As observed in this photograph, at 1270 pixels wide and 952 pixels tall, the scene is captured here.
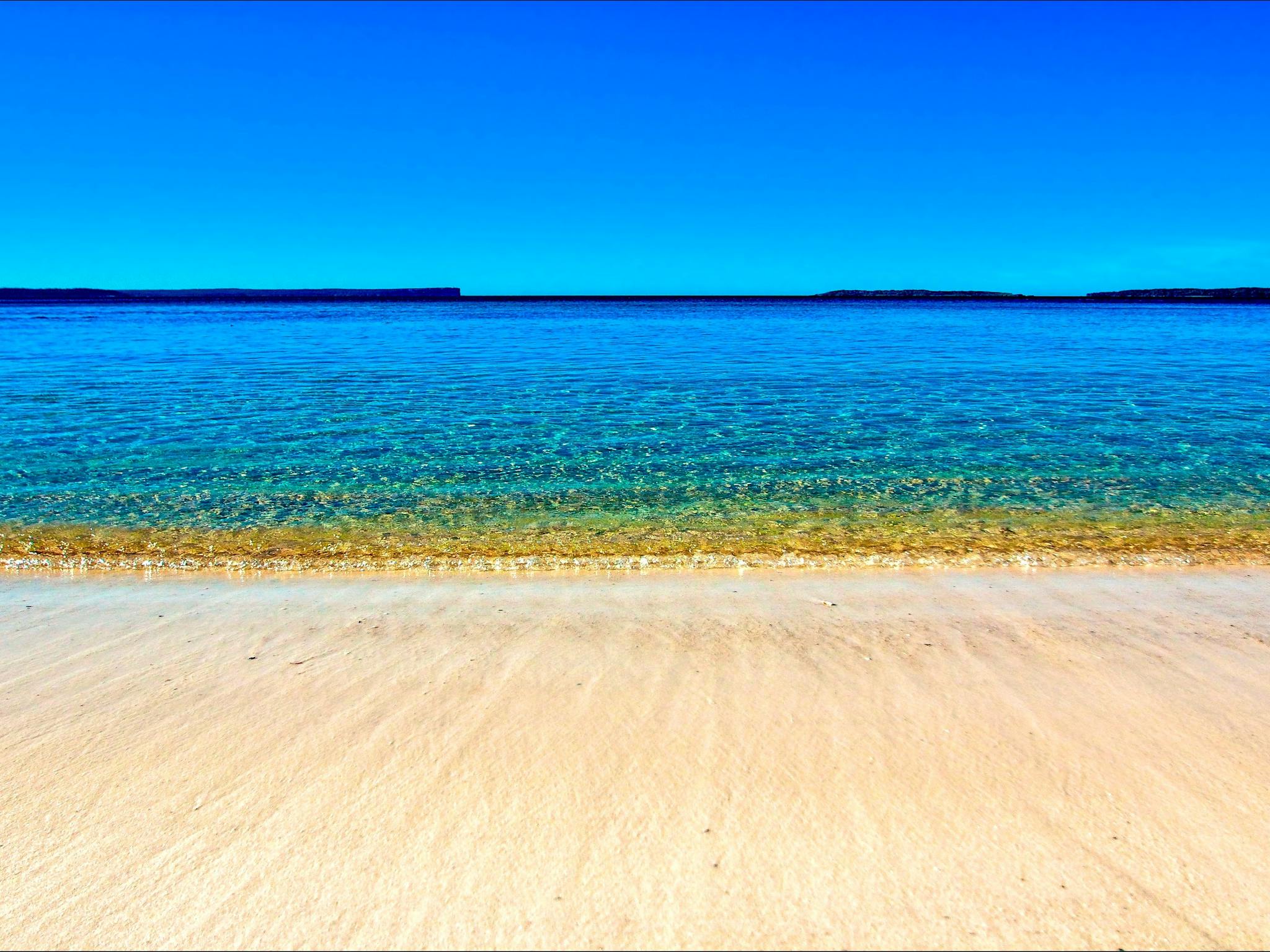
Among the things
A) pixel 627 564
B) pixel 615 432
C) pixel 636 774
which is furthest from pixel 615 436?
pixel 636 774

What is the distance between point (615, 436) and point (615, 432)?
1.50 feet

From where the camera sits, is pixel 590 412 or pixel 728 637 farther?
pixel 590 412

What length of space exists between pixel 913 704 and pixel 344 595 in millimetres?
4815

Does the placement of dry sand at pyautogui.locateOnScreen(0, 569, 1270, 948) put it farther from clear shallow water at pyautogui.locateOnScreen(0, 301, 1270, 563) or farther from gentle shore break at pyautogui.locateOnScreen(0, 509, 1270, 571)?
clear shallow water at pyautogui.locateOnScreen(0, 301, 1270, 563)

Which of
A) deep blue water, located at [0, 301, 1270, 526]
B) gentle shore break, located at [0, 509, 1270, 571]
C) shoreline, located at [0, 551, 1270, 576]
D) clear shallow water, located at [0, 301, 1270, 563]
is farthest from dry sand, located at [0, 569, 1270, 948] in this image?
deep blue water, located at [0, 301, 1270, 526]

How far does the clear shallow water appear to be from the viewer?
9609mm

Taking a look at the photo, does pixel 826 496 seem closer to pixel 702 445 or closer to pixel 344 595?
pixel 702 445

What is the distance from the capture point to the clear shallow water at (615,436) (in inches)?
378

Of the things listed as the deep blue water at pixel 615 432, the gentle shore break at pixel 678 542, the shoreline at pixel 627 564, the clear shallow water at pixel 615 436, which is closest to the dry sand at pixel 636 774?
the shoreline at pixel 627 564

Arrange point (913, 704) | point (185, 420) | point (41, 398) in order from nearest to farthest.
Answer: point (913, 704) → point (185, 420) → point (41, 398)

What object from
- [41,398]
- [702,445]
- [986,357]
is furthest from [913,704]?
[986,357]

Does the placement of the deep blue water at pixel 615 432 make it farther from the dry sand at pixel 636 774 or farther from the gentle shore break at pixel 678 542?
the dry sand at pixel 636 774

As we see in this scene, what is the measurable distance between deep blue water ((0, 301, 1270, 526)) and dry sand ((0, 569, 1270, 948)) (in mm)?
3676

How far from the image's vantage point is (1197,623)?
5922 millimetres
